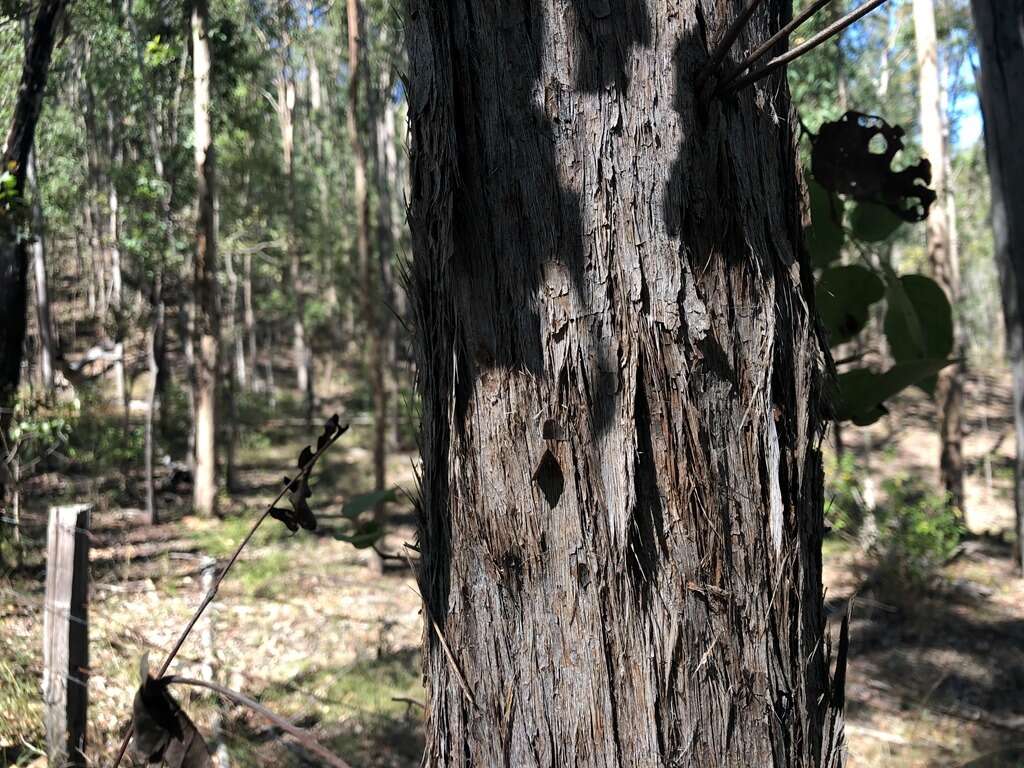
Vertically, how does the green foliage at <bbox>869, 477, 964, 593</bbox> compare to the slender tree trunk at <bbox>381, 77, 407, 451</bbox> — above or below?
below

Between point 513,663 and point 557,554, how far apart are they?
0.46 feet

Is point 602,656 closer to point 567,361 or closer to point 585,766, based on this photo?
point 585,766

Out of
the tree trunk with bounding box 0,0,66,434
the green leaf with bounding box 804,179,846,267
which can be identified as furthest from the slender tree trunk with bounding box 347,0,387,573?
the green leaf with bounding box 804,179,846,267

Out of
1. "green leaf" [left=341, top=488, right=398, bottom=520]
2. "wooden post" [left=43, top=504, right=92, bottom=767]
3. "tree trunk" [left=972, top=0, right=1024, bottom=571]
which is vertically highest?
"tree trunk" [left=972, top=0, right=1024, bottom=571]

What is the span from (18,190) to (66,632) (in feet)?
10.6

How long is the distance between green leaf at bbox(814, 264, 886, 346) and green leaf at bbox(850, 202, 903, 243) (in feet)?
0.24

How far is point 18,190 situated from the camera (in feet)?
16.5

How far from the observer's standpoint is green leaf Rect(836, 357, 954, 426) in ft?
4.17

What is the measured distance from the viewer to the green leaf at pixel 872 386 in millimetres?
1272

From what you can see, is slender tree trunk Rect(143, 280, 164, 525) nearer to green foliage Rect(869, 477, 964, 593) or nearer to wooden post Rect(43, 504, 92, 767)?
wooden post Rect(43, 504, 92, 767)

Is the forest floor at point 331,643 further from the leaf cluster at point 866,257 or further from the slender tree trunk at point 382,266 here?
the slender tree trunk at point 382,266

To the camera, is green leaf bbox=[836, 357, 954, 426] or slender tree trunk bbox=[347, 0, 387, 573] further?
slender tree trunk bbox=[347, 0, 387, 573]

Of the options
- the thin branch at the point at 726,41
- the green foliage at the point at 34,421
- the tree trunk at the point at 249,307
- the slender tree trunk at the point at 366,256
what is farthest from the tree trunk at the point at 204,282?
the thin branch at the point at 726,41

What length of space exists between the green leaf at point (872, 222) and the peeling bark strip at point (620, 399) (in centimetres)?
67
